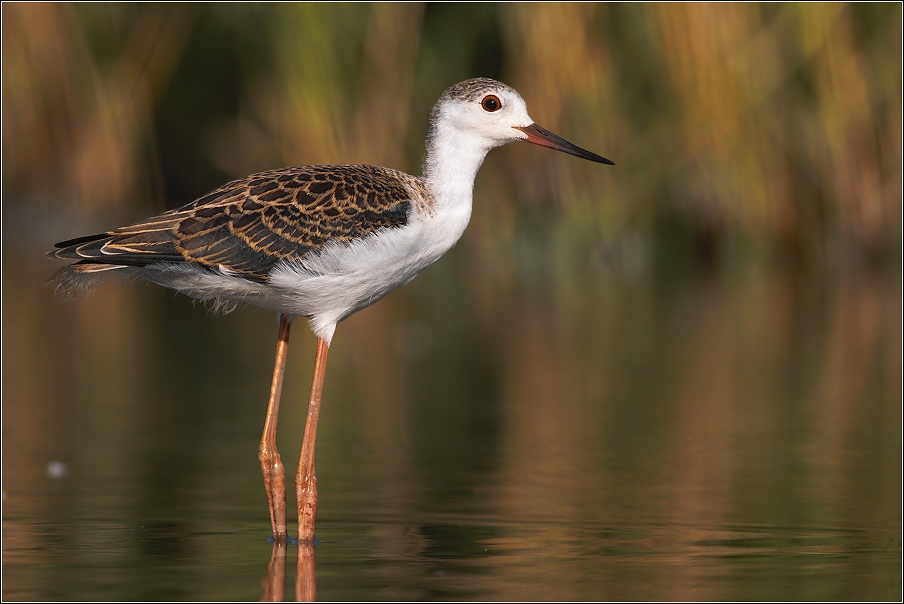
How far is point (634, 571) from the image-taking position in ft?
21.3

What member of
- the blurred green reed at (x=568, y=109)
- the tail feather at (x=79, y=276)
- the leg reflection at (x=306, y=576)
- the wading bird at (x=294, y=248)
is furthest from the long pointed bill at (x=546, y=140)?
the blurred green reed at (x=568, y=109)

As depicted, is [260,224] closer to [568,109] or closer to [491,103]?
[491,103]

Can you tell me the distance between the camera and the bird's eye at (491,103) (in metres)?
8.17

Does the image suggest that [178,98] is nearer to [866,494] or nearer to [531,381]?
[531,381]

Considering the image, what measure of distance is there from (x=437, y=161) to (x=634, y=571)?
2.68 m

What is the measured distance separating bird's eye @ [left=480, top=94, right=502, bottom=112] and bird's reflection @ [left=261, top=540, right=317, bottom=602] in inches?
103

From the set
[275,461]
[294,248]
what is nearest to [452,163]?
[294,248]

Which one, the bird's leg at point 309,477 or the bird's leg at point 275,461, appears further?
the bird's leg at point 275,461

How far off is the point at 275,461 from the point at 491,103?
2291 millimetres

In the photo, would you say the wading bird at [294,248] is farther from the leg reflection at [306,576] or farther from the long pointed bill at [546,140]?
the long pointed bill at [546,140]

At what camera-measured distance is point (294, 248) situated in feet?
24.4

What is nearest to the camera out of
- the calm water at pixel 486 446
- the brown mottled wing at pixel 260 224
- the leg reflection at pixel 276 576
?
the leg reflection at pixel 276 576

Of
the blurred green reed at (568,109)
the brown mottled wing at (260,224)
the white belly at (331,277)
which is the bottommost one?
the white belly at (331,277)

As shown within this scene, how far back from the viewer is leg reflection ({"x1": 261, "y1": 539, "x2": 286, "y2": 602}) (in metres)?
6.08
